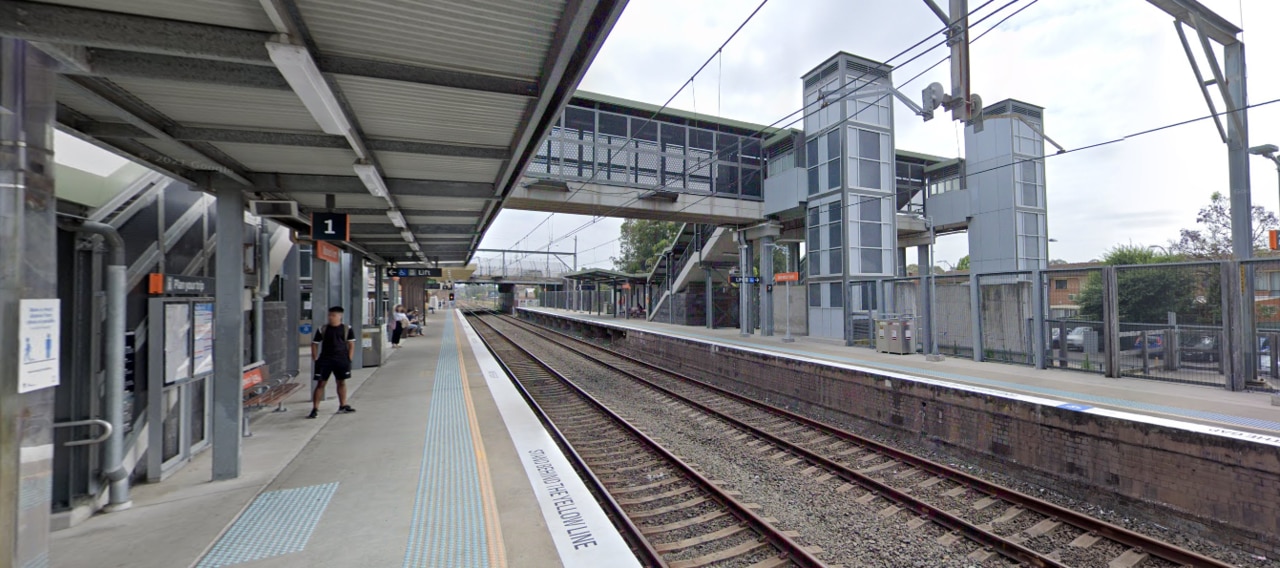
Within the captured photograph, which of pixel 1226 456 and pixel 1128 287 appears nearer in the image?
pixel 1226 456

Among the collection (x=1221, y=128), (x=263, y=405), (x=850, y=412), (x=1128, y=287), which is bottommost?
(x=850, y=412)

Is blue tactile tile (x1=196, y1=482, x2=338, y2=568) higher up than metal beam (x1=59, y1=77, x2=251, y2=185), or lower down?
lower down

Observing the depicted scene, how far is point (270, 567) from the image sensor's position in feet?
11.2

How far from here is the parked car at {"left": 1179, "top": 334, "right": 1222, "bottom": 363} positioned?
8797mm

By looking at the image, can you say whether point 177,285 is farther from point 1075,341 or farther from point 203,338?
point 1075,341

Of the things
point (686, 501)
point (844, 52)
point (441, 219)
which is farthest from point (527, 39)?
point (844, 52)

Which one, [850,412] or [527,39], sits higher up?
[527,39]

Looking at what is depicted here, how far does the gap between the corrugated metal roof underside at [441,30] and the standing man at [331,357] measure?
215 inches

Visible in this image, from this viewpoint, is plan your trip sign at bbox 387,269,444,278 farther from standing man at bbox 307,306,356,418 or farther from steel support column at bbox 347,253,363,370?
standing man at bbox 307,306,356,418

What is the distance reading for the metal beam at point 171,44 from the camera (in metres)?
2.56

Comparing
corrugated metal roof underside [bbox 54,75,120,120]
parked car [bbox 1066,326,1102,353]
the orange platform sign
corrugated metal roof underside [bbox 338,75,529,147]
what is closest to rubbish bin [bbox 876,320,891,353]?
parked car [bbox 1066,326,1102,353]

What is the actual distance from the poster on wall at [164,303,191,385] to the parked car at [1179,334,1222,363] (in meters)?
14.8

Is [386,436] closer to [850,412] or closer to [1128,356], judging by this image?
[850,412]

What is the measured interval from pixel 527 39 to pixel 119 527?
16.1 ft
